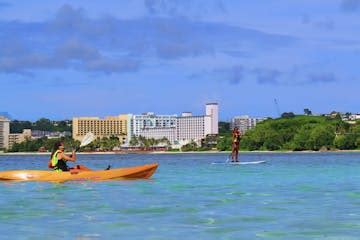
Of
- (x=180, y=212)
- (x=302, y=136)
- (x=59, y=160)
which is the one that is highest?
(x=302, y=136)

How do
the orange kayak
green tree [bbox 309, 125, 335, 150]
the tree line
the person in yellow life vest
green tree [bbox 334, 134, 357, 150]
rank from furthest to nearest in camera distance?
the tree line, green tree [bbox 334, 134, 357, 150], green tree [bbox 309, 125, 335, 150], the person in yellow life vest, the orange kayak

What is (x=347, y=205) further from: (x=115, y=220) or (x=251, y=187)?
(x=251, y=187)

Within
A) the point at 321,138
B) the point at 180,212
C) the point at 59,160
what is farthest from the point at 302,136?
the point at 180,212

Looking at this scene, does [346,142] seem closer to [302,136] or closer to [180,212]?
[302,136]

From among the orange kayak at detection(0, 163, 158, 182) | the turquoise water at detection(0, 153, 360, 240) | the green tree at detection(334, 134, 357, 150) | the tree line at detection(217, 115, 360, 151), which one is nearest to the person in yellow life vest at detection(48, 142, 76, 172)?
the orange kayak at detection(0, 163, 158, 182)

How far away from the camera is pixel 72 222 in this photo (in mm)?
14883

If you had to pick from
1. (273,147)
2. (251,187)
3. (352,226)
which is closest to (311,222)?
(352,226)

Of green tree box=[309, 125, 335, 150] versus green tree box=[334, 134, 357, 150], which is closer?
green tree box=[309, 125, 335, 150]

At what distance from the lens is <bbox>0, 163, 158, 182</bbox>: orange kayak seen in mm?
27406

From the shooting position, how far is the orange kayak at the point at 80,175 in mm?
27406

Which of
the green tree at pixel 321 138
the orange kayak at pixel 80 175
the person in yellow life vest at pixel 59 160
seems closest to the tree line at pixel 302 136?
the green tree at pixel 321 138

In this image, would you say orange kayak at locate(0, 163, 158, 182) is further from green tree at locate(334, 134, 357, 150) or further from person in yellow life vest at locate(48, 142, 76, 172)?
green tree at locate(334, 134, 357, 150)

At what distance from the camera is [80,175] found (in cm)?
2738

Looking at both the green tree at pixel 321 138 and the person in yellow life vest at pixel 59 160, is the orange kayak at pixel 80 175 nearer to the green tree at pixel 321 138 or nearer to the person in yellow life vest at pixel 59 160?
the person in yellow life vest at pixel 59 160
